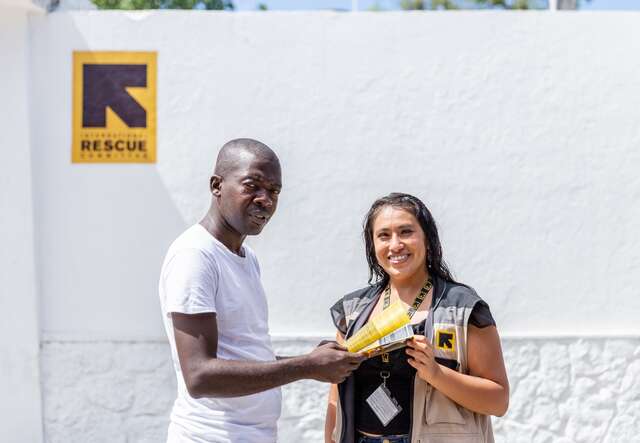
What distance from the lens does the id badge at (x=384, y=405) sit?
2732 mm

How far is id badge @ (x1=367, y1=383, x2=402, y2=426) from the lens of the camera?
2732 mm

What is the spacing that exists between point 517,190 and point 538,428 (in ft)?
4.96

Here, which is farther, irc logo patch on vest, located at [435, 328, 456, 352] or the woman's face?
the woman's face

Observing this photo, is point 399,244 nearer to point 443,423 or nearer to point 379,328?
point 379,328

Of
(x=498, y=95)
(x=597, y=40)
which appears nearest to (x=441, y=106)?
(x=498, y=95)

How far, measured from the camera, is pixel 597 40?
5.48m

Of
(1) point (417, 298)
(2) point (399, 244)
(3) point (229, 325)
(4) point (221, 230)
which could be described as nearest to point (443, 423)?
(1) point (417, 298)

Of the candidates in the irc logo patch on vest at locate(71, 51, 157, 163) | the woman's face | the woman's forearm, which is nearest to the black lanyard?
the woman's face

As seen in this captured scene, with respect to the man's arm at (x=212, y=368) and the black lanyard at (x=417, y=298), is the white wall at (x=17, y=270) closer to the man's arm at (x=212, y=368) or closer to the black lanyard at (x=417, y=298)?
the black lanyard at (x=417, y=298)

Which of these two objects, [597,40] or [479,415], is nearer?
[479,415]

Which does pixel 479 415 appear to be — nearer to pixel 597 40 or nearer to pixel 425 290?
pixel 425 290

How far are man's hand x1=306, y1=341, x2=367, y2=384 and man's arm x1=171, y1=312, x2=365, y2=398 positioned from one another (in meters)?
0.05

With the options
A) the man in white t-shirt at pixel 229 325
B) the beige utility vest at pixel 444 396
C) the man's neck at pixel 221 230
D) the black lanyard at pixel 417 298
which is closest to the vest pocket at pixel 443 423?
the beige utility vest at pixel 444 396

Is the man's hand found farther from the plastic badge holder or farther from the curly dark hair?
the curly dark hair
